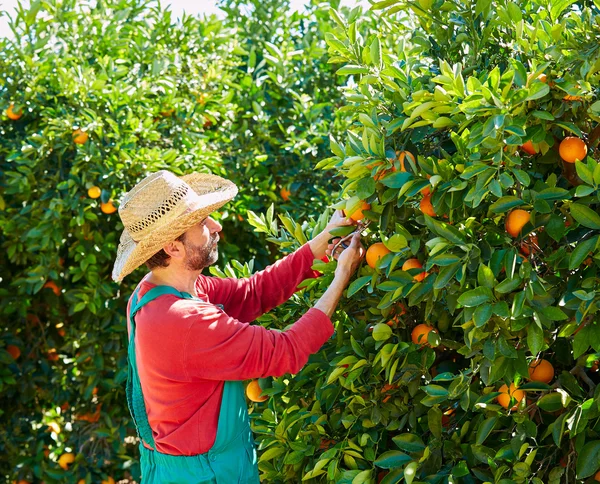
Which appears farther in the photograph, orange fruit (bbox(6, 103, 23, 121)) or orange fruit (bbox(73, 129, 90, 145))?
orange fruit (bbox(6, 103, 23, 121))

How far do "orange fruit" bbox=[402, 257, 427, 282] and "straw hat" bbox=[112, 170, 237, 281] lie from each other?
0.59m

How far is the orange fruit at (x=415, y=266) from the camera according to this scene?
1.93m

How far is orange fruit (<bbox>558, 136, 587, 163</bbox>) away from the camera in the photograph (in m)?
1.83

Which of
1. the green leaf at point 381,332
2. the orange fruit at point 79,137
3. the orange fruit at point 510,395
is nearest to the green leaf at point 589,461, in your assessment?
the orange fruit at point 510,395

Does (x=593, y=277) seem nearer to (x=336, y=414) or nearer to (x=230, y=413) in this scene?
(x=336, y=414)

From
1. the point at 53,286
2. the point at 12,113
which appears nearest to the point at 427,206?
the point at 53,286

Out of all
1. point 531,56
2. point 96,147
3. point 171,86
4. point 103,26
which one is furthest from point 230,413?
point 103,26

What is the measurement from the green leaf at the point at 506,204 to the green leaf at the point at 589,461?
0.52 m

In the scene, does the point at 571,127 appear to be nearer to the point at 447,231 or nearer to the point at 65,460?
the point at 447,231

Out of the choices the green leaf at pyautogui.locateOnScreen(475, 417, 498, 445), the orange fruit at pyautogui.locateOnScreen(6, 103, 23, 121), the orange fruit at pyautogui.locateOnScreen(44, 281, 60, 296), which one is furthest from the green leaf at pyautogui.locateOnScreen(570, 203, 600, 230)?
the orange fruit at pyautogui.locateOnScreen(6, 103, 23, 121)

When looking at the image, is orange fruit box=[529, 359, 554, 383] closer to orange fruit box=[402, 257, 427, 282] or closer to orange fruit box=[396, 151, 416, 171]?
orange fruit box=[402, 257, 427, 282]

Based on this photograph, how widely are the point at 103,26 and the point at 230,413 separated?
2.73 m

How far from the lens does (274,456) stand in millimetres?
2236

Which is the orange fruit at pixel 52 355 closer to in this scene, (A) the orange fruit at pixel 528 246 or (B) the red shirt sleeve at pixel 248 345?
(B) the red shirt sleeve at pixel 248 345
